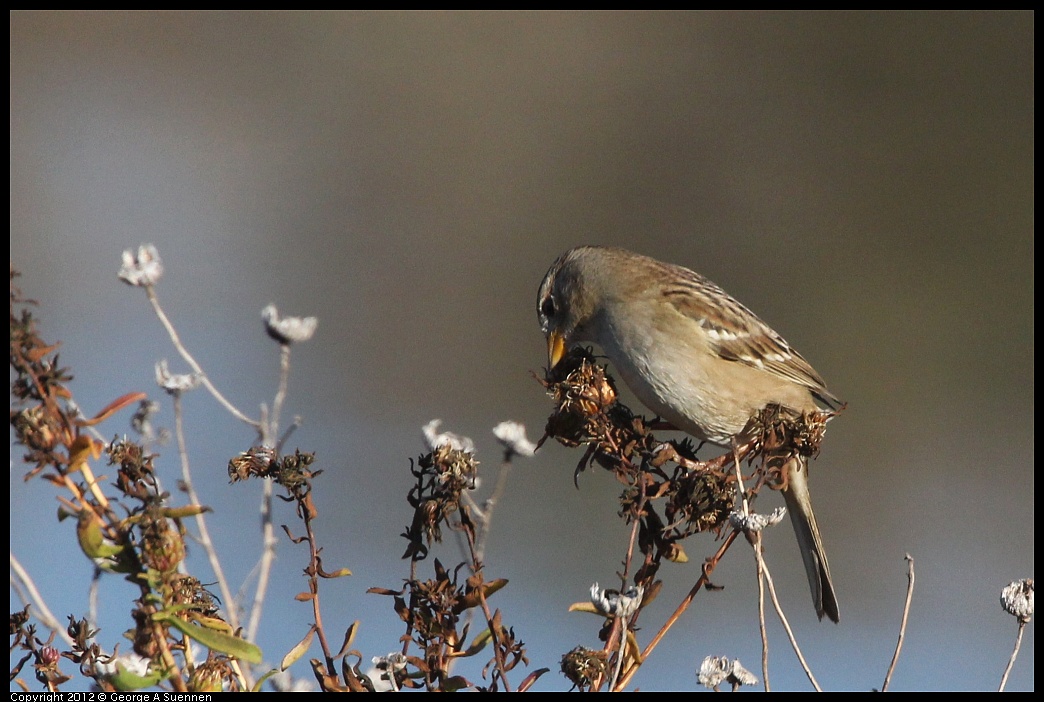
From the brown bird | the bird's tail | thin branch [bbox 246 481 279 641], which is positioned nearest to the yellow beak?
the brown bird

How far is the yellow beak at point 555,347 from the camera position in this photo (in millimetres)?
3484

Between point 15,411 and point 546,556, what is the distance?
4.43 metres

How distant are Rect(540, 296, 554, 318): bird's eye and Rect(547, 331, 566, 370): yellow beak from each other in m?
0.07

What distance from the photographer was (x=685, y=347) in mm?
3371

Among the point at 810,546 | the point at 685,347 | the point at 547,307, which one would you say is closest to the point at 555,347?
the point at 547,307

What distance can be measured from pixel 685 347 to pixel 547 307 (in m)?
0.56

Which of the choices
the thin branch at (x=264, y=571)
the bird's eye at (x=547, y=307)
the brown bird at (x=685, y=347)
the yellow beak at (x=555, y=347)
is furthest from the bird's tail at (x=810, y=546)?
the thin branch at (x=264, y=571)

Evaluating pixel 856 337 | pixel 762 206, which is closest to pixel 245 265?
pixel 762 206

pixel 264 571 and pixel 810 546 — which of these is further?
pixel 810 546

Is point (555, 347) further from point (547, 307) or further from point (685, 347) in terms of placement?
point (685, 347)

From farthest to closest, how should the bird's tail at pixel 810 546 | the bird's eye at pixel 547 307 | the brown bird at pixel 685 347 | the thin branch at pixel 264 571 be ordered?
the bird's eye at pixel 547 307, the bird's tail at pixel 810 546, the brown bird at pixel 685 347, the thin branch at pixel 264 571

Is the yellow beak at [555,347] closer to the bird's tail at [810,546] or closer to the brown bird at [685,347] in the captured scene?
the brown bird at [685,347]

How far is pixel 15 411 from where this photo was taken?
5.12ft

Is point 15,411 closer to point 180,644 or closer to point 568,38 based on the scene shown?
point 180,644
